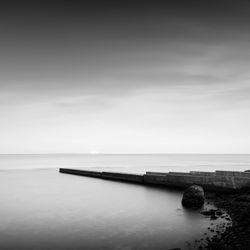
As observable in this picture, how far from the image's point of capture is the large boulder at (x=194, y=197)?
677 inches

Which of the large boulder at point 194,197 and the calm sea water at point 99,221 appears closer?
the calm sea water at point 99,221

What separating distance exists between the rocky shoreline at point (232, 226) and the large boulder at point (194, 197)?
113 centimetres

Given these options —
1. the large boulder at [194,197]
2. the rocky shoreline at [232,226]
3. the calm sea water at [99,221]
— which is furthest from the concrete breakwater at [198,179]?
the large boulder at [194,197]

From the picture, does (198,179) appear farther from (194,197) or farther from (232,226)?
(232,226)

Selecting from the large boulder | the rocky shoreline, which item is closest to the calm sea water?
the large boulder

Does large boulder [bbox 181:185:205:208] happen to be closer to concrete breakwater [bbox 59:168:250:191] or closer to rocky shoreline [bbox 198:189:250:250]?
rocky shoreline [bbox 198:189:250:250]

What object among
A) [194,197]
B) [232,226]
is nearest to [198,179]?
[194,197]

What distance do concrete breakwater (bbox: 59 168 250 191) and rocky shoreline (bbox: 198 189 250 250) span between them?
1.41 metres

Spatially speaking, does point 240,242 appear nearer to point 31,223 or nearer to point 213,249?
point 213,249

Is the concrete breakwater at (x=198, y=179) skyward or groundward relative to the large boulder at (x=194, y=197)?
skyward

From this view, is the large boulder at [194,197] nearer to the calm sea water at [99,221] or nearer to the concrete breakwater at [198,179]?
the calm sea water at [99,221]

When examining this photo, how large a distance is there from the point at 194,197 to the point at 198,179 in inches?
228

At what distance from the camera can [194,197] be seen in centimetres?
1733

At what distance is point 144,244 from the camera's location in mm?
11039
